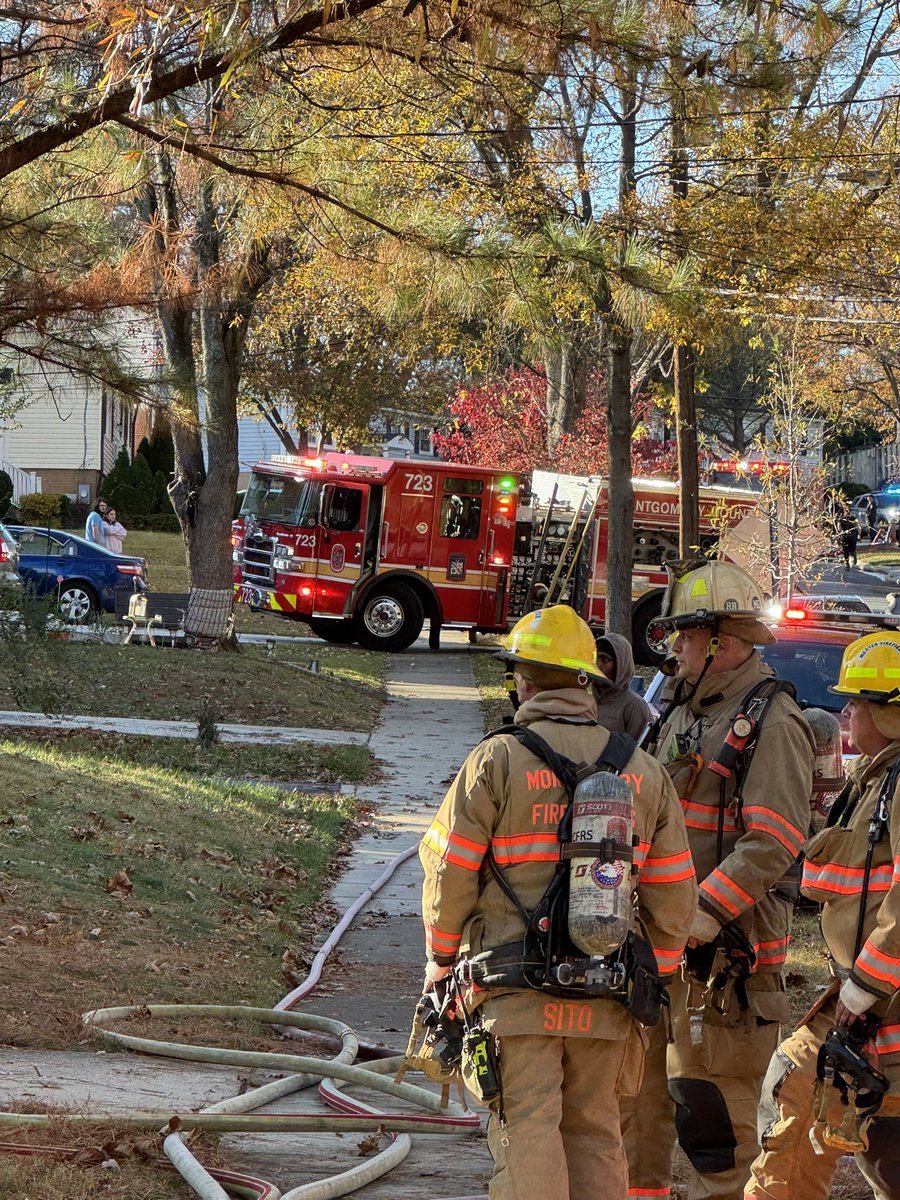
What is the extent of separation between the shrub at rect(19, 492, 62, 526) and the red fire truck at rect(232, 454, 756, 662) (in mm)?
14059

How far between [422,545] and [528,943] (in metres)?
19.6

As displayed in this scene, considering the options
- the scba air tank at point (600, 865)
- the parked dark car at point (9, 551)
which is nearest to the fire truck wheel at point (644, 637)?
the parked dark car at point (9, 551)

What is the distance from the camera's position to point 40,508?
37.2 m

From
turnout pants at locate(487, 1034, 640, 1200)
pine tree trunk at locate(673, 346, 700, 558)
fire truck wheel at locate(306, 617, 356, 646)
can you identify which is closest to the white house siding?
fire truck wheel at locate(306, 617, 356, 646)

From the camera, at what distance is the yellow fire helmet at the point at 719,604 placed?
468 cm

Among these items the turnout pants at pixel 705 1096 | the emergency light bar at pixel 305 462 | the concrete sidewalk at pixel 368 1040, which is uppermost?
the emergency light bar at pixel 305 462

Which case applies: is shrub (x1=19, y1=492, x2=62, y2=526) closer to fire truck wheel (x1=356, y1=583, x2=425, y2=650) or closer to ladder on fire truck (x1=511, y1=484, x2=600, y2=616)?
fire truck wheel (x1=356, y1=583, x2=425, y2=650)

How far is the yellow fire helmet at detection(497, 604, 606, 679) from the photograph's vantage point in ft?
12.5

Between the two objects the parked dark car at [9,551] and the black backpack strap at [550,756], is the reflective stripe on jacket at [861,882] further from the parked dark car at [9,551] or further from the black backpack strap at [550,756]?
the parked dark car at [9,551]

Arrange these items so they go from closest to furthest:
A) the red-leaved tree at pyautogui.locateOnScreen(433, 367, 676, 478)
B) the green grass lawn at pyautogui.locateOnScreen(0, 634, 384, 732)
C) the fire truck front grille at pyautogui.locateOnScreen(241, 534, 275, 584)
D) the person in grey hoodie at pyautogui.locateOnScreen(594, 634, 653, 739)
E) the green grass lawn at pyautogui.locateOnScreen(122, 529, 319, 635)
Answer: the person in grey hoodie at pyautogui.locateOnScreen(594, 634, 653, 739), the green grass lawn at pyautogui.locateOnScreen(0, 634, 384, 732), the fire truck front grille at pyautogui.locateOnScreen(241, 534, 275, 584), the green grass lawn at pyautogui.locateOnScreen(122, 529, 319, 635), the red-leaved tree at pyautogui.locateOnScreen(433, 367, 676, 478)

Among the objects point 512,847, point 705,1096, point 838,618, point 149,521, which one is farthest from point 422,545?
point 512,847

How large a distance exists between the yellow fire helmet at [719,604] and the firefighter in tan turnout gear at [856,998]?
1.79 ft

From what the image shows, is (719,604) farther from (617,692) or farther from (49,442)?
(49,442)

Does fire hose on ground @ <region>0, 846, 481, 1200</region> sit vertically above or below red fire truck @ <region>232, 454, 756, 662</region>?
below
